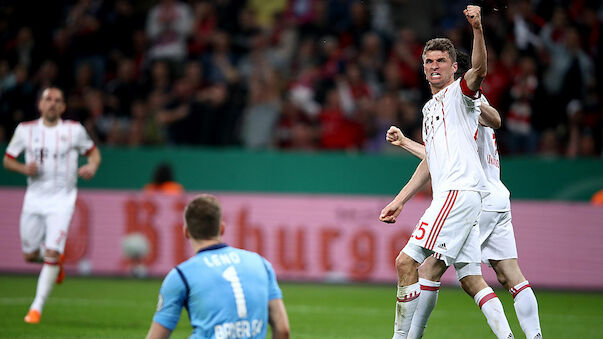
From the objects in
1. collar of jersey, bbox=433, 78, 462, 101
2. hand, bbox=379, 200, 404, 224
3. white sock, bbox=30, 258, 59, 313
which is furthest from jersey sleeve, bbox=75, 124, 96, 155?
collar of jersey, bbox=433, 78, 462, 101

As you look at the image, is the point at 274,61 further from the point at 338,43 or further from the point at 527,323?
the point at 527,323

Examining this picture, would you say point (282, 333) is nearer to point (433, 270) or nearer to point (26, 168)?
point (433, 270)

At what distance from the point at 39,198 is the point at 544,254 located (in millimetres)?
7896

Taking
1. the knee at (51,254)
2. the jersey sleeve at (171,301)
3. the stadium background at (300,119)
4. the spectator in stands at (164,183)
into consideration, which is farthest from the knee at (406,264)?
the spectator in stands at (164,183)

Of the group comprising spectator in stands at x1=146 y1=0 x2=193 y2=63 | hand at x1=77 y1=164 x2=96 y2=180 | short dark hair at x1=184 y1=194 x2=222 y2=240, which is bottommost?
hand at x1=77 y1=164 x2=96 y2=180

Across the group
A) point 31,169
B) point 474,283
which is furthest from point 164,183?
point 474,283

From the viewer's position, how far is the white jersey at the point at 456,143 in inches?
272

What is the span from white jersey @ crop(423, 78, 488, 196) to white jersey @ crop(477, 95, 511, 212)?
493mm

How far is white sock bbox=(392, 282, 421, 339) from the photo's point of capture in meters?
7.02

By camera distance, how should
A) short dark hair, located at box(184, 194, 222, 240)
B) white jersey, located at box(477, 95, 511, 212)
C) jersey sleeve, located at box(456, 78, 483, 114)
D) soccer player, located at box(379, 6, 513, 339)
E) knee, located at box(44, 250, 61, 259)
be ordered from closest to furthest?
short dark hair, located at box(184, 194, 222, 240), jersey sleeve, located at box(456, 78, 483, 114), soccer player, located at box(379, 6, 513, 339), white jersey, located at box(477, 95, 511, 212), knee, located at box(44, 250, 61, 259)

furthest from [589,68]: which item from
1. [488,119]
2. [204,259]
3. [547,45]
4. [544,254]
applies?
[204,259]

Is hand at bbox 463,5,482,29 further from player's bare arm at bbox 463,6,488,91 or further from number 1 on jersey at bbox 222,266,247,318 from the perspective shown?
number 1 on jersey at bbox 222,266,247,318

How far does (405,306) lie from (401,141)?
129cm

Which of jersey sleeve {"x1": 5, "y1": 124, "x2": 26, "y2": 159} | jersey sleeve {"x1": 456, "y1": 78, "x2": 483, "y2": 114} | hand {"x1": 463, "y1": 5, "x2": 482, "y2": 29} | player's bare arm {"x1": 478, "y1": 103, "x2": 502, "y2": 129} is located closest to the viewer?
hand {"x1": 463, "y1": 5, "x2": 482, "y2": 29}
